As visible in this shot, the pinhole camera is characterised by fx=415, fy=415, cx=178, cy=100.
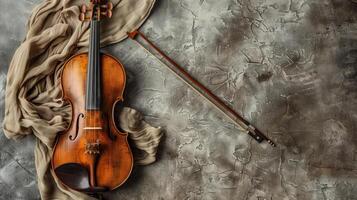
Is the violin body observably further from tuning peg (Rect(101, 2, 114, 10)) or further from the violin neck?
tuning peg (Rect(101, 2, 114, 10))

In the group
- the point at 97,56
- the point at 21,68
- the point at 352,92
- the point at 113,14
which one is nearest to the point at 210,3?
the point at 113,14

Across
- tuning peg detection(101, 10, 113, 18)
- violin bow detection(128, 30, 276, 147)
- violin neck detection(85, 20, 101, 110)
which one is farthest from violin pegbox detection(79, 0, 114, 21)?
violin bow detection(128, 30, 276, 147)

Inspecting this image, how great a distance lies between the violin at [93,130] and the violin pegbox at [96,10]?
0.07 m

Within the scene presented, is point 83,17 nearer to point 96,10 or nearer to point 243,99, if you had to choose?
point 96,10

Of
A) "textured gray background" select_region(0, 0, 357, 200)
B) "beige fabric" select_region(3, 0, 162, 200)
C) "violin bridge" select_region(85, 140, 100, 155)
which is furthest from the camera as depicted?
"textured gray background" select_region(0, 0, 357, 200)

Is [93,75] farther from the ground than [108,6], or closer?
closer

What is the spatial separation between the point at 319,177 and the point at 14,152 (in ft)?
6.89

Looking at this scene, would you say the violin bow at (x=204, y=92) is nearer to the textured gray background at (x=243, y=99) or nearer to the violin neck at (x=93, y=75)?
the textured gray background at (x=243, y=99)

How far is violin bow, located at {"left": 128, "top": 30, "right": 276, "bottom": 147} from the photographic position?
Answer: 286 cm

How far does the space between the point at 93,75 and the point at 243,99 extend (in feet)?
3.43

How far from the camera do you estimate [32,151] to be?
9.29 feet

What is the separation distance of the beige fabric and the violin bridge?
24cm

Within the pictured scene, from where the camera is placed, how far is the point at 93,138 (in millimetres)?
2574

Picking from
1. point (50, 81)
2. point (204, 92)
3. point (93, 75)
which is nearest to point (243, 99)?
point (204, 92)
